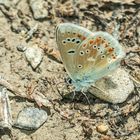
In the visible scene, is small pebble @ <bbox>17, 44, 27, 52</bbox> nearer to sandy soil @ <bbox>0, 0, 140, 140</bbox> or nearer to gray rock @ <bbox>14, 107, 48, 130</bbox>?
sandy soil @ <bbox>0, 0, 140, 140</bbox>

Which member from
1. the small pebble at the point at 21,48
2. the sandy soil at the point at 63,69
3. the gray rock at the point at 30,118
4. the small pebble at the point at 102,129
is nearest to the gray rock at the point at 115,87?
the sandy soil at the point at 63,69

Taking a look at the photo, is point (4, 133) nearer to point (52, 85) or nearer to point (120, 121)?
point (52, 85)

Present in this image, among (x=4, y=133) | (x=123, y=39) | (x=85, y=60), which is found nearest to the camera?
(x=4, y=133)

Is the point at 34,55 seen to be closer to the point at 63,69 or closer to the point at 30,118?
the point at 63,69

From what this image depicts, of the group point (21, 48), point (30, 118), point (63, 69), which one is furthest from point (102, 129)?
point (21, 48)

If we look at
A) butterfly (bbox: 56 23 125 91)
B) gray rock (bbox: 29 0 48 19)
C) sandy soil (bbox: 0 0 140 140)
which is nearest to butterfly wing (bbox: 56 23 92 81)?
butterfly (bbox: 56 23 125 91)

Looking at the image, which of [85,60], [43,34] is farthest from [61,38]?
[43,34]

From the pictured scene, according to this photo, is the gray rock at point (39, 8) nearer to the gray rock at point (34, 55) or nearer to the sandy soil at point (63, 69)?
the sandy soil at point (63, 69)
